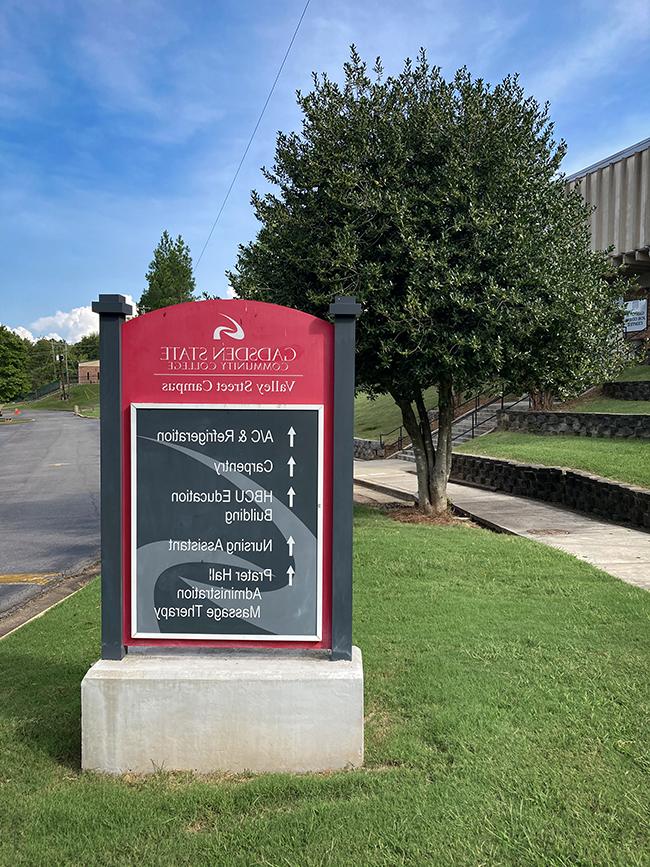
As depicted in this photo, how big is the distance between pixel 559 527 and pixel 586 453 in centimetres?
523

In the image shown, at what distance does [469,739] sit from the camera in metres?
3.88

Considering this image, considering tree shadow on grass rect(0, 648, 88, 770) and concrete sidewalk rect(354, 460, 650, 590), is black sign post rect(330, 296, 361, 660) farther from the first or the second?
concrete sidewalk rect(354, 460, 650, 590)

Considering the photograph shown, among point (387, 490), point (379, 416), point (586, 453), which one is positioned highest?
point (379, 416)

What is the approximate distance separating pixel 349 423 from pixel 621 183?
30.1 meters

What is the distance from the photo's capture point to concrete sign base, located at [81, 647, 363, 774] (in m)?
3.76

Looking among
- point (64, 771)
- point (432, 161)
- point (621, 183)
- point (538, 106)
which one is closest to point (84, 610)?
point (64, 771)

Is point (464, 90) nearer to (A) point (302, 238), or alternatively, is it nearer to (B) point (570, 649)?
(A) point (302, 238)

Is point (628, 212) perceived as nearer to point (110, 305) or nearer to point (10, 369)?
point (110, 305)

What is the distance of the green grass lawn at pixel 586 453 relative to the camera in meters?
13.5

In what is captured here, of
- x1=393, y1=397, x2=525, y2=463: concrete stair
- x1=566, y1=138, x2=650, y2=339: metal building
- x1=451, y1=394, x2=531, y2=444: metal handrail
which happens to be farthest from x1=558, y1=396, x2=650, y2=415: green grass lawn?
x1=566, y1=138, x2=650, y2=339: metal building

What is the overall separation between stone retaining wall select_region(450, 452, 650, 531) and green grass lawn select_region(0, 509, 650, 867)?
601 cm

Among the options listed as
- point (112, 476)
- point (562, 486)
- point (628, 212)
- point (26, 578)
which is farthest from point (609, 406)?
point (112, 476)

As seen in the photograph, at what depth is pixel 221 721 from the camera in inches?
148

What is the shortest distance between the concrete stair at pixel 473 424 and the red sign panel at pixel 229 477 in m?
20.8
